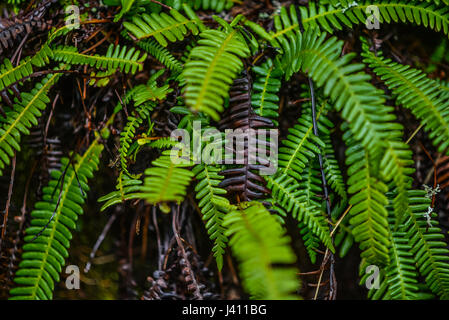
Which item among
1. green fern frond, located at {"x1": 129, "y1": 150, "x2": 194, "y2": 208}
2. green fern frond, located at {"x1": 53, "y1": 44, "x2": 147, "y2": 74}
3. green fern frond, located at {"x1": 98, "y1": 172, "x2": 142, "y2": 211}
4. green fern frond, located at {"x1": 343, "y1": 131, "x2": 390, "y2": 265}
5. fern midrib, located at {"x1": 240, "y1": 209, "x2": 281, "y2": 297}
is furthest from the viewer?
green fern frond, located at {"x1": 53, "y1": 44, "x2": 147, "y2": 74}

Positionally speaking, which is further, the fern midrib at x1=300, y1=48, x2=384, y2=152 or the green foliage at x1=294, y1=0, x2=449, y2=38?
the green foliage at x1=294, y1=0, x2=449, y2=38

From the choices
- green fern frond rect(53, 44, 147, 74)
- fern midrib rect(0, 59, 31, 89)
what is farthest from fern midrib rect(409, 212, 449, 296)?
fern midrib rect(0, 59, 31, 89)

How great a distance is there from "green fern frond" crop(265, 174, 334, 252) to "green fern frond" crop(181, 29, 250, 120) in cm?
36

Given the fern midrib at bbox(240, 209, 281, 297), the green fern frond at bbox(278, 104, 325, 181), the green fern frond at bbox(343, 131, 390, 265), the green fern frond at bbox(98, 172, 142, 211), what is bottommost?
the fern midrib at bbox(240, 209, 281, 297)

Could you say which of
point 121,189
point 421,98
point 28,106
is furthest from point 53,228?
point 421,98

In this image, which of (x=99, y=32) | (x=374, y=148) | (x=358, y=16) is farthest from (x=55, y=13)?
(x=374, y=148)

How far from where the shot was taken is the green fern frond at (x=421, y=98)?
103 cm

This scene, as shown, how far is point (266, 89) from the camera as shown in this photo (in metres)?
1.23

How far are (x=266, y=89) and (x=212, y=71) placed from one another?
13.5 inches

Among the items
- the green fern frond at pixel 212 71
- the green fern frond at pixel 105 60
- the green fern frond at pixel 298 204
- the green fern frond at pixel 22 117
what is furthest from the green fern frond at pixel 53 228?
the green fern frond at pixel 298 204

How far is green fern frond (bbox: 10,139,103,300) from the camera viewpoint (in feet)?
3.73

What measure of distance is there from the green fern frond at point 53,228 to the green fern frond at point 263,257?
0.73m

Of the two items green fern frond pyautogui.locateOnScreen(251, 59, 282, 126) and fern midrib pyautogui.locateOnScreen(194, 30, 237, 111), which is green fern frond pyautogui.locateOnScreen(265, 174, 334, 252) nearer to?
green fern frond pyautogui.locateOnScreen(251, 59, 282, 126)

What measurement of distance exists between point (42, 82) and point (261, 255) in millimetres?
1128
